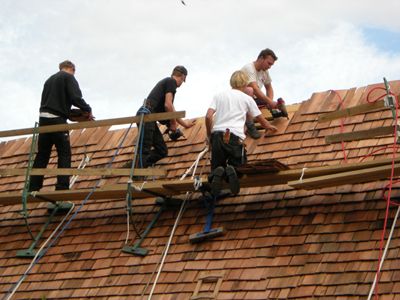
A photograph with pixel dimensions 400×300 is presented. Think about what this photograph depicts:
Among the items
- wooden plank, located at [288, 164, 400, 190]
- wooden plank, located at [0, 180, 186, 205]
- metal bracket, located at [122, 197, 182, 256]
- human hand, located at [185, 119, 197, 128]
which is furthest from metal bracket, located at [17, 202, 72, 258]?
wooden plank, located at [288, 164, 400, 190]

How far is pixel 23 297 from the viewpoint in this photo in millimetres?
10453

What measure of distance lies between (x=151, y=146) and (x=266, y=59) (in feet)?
5.16

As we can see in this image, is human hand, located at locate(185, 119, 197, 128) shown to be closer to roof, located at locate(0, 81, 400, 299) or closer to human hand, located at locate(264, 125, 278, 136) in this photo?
roof, located at locate(0, 81, 400, 299)

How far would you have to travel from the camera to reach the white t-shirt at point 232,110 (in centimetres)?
1038

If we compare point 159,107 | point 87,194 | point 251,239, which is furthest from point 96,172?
point 251,239

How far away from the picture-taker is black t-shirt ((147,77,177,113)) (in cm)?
1177

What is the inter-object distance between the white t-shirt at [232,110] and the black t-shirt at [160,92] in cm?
126

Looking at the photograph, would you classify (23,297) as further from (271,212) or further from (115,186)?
(271,212)

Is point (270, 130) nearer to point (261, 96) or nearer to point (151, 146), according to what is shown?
point (261, 96)

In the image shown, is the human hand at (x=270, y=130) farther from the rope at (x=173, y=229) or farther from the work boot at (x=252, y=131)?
the rope at (x=173, y=229)

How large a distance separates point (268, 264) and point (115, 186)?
1.99 metres

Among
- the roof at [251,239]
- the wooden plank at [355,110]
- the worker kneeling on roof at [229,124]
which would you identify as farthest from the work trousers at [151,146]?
the wooden plank at [355,110]

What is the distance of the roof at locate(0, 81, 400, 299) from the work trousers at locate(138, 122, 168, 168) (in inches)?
6.5

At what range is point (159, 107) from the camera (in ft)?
38.9
